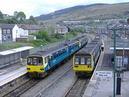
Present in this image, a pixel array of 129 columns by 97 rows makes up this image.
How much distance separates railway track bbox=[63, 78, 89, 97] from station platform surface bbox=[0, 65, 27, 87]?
6346 millimetres

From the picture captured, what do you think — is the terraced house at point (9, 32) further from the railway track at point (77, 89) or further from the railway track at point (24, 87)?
the railway track at point (77, 89)

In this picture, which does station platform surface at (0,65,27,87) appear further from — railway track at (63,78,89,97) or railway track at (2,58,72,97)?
railway track at (63,78,89,97)

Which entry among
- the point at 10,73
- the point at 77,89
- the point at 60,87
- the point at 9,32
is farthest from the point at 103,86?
the point at 9,32

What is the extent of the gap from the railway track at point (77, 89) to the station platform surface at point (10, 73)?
6.35m

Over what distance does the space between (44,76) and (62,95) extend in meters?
8.90

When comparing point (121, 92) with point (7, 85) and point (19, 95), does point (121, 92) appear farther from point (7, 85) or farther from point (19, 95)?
Answer: point (7, 85)

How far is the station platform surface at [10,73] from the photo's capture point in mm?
35000

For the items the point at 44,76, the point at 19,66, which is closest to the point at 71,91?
the point at 44,76

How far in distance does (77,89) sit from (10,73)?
1077 centimetres

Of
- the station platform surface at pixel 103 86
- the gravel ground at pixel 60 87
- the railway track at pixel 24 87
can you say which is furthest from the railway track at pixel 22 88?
the station platform surface at pixel 103 86

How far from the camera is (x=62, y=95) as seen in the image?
2917 centimetres

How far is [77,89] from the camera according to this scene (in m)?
31.7

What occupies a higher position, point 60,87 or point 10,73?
point 10,73

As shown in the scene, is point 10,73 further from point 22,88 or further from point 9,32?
point 9,32
